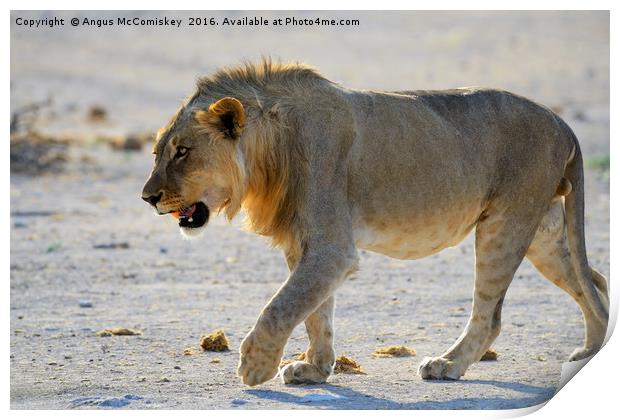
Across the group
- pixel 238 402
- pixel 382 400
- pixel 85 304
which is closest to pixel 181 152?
pixel 238 402

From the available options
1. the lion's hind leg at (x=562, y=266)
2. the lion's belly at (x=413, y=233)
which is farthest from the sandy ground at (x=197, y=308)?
the lion's belly at (x=413, y=233)

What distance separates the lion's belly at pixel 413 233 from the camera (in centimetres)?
667

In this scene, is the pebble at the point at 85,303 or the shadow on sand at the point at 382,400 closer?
the shadow on sand at the point at 382,400

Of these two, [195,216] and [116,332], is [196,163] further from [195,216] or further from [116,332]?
[116,332]

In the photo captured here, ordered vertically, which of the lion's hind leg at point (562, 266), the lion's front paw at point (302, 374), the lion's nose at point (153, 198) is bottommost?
the lion's front paw at point (302, 374)

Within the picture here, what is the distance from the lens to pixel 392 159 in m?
6.72

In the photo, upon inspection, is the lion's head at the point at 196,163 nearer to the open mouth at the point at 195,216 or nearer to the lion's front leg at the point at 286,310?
the open mouth at the point at 195,216

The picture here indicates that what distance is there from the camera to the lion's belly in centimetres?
667

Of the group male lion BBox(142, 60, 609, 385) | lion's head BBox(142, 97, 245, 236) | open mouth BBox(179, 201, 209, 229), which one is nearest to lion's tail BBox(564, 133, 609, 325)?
male lion BBox(142, 60, 609, 385)

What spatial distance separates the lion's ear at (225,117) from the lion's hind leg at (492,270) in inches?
63.0

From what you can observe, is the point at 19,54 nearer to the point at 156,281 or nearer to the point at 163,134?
the point at 156,281

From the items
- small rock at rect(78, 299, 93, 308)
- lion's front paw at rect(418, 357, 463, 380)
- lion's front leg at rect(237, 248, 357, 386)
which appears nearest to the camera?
lion's front leg at rect(237, 248, 357, 386)

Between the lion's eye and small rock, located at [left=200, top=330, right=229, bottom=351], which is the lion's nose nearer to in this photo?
the lion's eye

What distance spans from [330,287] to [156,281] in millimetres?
4255
